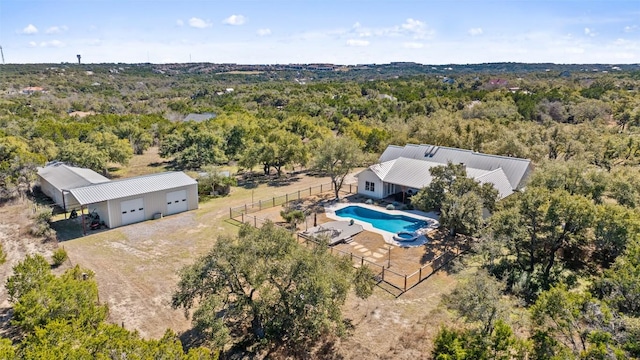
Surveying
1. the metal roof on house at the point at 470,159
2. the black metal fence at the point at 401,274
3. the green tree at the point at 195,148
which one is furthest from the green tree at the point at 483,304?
the green tree at the point at 195,148

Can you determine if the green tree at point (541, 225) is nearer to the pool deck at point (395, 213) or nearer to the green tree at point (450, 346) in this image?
the pool deck at point (395, 213)

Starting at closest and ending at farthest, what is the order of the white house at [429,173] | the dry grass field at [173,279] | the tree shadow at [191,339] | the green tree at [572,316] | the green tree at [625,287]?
the green tree at [572,316], the green tree at [625,287], the tree shadow at [191,339], the dry grass field at [173,279], the white house at [429,173]

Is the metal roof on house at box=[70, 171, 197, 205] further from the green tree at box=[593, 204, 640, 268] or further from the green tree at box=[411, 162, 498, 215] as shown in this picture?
the green tree at box=[593, 204, 640, 268]

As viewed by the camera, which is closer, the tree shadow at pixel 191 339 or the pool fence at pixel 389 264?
the tree shadow at pixel 191 339

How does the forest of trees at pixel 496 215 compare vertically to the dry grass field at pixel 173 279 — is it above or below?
above

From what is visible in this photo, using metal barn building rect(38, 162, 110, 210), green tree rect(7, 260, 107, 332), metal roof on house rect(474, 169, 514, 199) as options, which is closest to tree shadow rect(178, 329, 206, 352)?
green tree rect(7, 260, 107, 332)

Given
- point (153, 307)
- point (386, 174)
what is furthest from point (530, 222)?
point (153, 307)

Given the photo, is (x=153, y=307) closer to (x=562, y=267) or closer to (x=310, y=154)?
(x=562, y=267)
